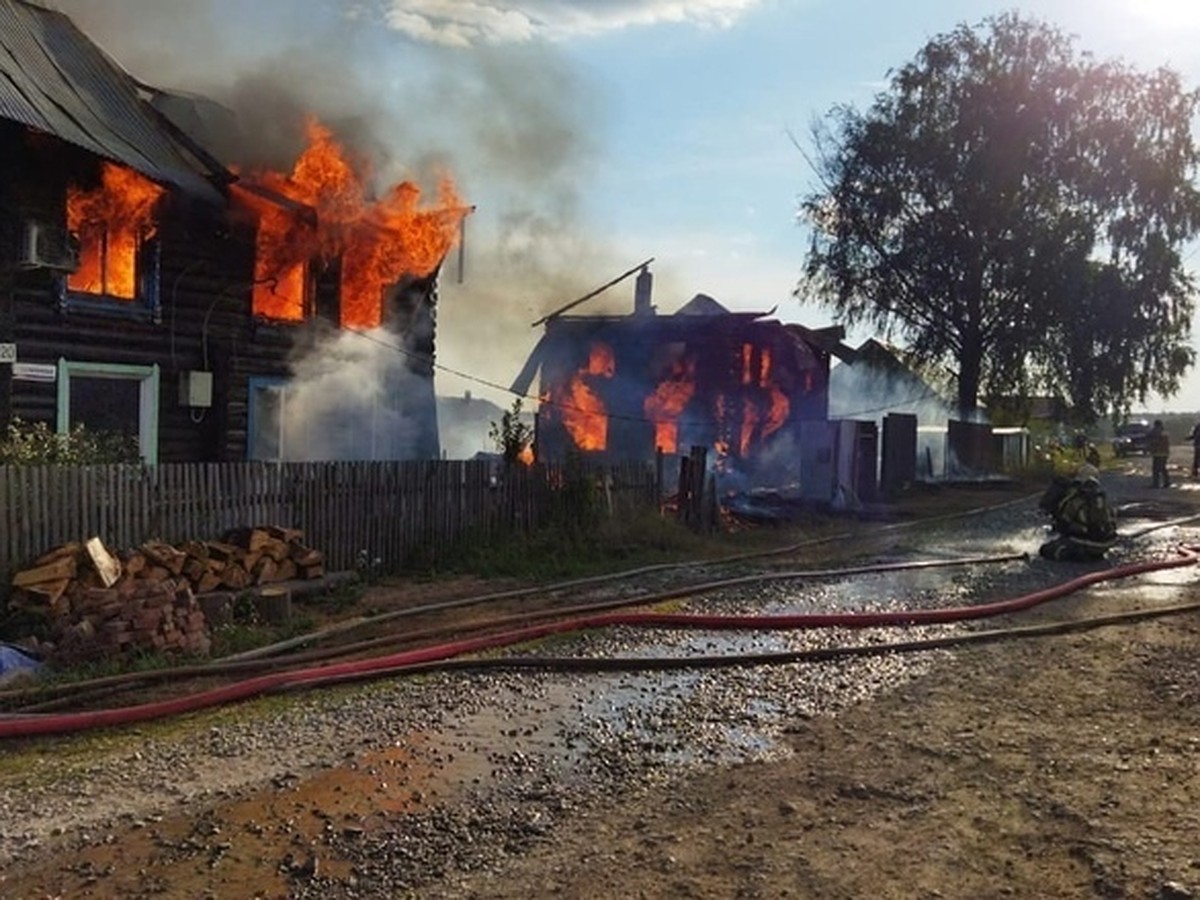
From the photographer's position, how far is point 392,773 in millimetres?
5066

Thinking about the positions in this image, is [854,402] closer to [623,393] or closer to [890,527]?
[623,393]

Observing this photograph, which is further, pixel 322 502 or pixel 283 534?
pixel 322 502

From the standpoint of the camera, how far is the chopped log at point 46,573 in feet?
25.6

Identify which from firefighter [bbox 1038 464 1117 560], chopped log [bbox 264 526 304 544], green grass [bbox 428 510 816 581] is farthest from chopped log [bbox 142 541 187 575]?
firefighter [bbox 1038 464 1117 560]

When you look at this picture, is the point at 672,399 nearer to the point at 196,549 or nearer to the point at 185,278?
the point at 185,278

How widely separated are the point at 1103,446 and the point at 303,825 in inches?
2441

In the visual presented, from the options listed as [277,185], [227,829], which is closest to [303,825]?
[227,829]

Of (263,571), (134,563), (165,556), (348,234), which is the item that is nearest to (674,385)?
(348,234)

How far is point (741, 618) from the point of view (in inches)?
350

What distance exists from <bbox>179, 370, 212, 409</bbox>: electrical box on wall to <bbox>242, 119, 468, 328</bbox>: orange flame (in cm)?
162

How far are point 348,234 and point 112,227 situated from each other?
356 cm

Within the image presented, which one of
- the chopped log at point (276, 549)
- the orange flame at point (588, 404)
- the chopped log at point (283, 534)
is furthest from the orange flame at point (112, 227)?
the orange flame at point (588, 404)

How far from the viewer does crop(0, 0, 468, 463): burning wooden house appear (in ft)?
40.9

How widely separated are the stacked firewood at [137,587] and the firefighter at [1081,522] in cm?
977
